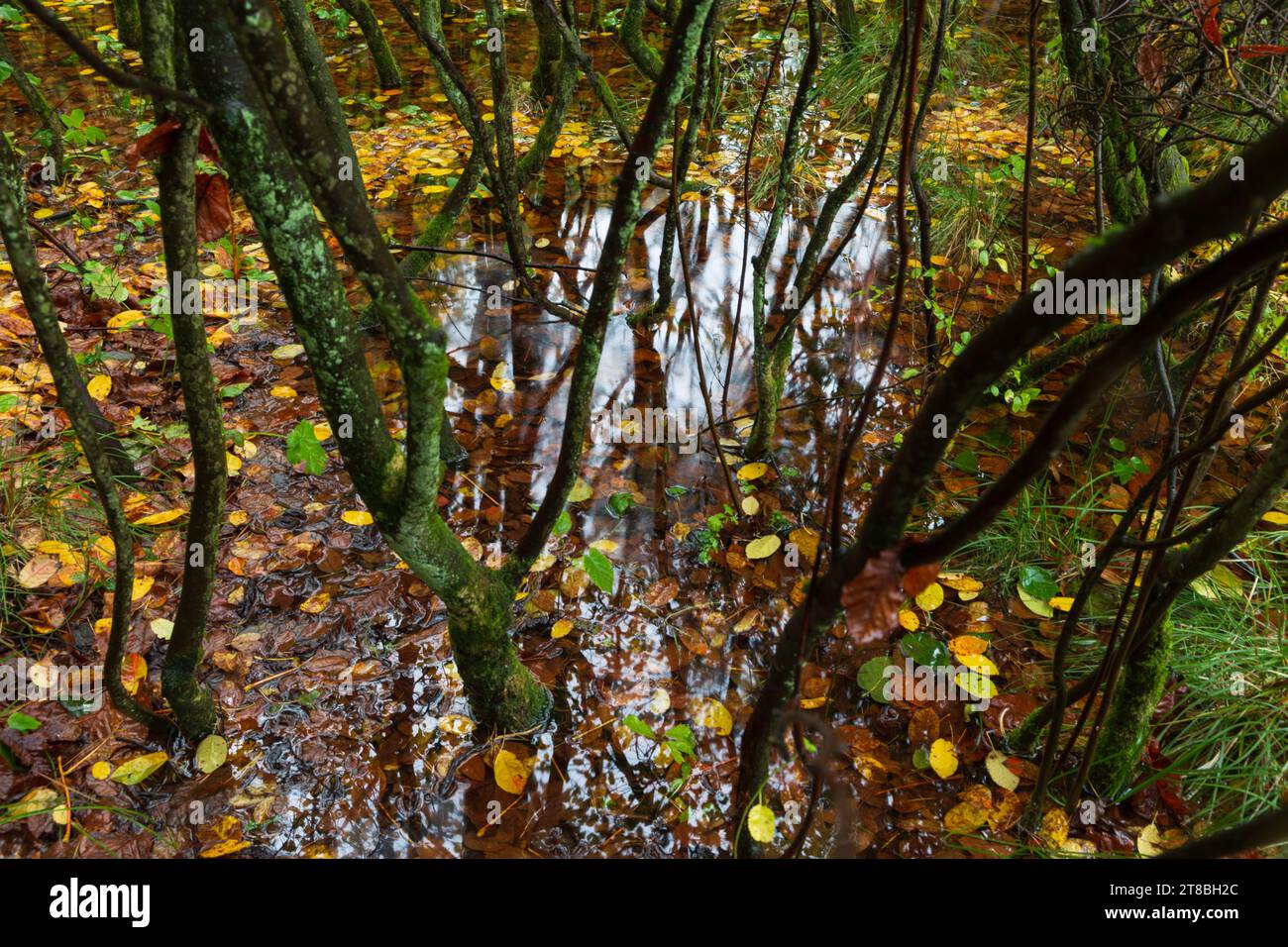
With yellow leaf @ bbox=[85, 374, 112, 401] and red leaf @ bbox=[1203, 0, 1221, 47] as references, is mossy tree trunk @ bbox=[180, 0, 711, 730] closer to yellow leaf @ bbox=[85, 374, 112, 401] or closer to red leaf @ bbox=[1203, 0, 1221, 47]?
red leaf @ bbox=[1203, 0, 1221, 47]

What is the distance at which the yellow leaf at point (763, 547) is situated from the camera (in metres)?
2.50

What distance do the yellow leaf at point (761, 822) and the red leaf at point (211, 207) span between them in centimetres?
163

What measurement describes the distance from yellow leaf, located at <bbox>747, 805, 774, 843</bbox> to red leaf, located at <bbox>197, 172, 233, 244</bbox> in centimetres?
163

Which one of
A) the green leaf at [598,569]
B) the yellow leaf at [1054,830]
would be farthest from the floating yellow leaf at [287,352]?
the yellow leaf at [1054,830]

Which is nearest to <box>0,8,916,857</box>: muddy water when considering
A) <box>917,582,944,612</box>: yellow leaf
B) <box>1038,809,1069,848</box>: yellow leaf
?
<box>917,582,944,612</box>: yellow leaf

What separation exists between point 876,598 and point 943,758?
1071mm

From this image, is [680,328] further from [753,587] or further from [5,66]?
[5,66]

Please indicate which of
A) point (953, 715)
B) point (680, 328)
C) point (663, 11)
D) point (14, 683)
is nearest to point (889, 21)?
point (663, 11)

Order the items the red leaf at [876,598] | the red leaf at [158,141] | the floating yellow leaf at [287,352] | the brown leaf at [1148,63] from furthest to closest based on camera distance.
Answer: the floating yellow leaf at [287,352]
the brown leaf at [1148,63]
the red leaf at [158,141]
the red leaf at [876,598]

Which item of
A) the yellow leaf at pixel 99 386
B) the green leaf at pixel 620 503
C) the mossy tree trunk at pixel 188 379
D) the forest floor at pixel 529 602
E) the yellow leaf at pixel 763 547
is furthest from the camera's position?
the yellow leaf at pixel 99 386

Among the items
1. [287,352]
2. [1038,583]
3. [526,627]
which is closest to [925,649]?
[1038,583]

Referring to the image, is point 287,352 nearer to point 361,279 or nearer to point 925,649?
point 361,279

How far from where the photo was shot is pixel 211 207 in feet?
5.65

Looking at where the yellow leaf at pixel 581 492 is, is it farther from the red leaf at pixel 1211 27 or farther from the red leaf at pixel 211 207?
the red leaf at pixel 1211 27
